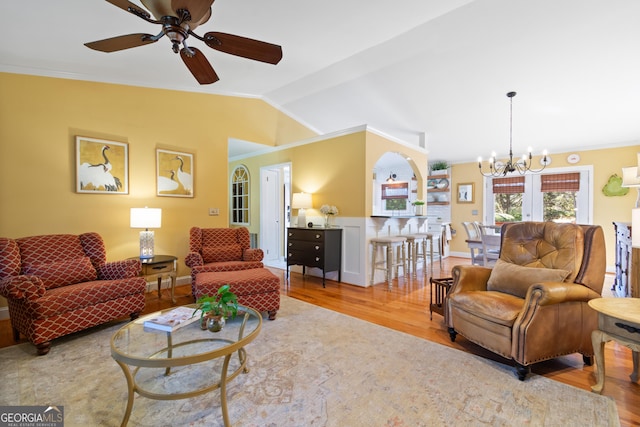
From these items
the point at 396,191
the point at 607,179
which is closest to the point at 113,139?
the point at 396,191

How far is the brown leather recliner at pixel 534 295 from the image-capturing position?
1.91 metres

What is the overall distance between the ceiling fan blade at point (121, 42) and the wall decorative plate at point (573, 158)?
7.61m

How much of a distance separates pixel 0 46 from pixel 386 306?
4.84 meters

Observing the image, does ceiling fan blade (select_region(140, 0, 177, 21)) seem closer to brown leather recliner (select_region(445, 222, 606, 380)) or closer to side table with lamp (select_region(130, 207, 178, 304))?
side table with lamp (select_region(130, 207, 178, 304))

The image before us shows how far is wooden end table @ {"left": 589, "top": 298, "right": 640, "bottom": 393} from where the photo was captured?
63.1 inches

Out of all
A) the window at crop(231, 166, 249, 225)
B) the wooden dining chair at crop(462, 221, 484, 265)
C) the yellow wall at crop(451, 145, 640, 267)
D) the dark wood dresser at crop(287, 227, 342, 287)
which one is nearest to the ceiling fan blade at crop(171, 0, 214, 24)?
the dark wood dresser at crop(287, 227, 342, 287)

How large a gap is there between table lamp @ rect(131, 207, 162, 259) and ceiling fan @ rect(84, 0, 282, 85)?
76.5 inches

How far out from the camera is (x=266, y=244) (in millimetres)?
6059

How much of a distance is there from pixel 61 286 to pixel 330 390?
8.83ft

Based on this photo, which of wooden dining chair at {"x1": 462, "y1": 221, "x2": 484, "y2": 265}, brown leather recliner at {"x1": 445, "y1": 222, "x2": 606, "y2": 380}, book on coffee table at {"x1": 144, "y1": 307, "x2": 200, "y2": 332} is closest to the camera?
book on coffee table at {"x1": 144, "y1": 307, "x2": 200, "y2": 332}

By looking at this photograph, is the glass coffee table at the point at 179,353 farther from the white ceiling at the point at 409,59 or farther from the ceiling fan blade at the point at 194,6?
the white ceiling at the point at 409,59

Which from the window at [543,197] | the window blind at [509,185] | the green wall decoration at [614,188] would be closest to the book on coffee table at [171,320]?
the window at [543,197]

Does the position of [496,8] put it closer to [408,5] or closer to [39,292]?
[408,5]

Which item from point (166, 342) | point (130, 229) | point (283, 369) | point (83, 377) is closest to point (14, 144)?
point (130, 229)
